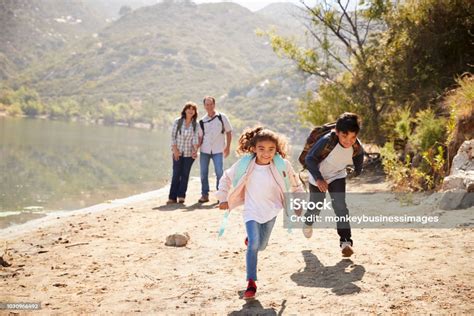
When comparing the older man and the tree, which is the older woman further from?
the tree

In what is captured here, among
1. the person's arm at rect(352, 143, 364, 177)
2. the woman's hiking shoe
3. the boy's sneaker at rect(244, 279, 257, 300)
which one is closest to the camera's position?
the boy's sneaker at rect(244, 279, 257, 300)

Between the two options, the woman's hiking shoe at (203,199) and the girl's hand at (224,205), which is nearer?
the girl's hand at (224,205)

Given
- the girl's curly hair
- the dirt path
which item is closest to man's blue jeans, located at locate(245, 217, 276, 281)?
the dirt path

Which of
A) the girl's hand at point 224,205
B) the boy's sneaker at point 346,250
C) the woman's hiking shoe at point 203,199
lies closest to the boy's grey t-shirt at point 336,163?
the boy's sneaker at point 346,250

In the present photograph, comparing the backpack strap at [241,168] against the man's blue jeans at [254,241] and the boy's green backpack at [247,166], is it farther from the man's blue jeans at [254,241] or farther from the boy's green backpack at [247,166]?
the man's blue jeans at [254,241]

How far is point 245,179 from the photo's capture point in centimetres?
477

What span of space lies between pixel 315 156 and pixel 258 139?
1.13 metres

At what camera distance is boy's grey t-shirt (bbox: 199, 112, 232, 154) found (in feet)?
33.2

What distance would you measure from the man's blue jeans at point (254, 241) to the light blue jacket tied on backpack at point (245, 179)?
1.17 feet

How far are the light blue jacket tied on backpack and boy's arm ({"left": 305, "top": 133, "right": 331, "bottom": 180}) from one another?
0.67 m

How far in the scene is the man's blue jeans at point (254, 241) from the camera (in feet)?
14.6

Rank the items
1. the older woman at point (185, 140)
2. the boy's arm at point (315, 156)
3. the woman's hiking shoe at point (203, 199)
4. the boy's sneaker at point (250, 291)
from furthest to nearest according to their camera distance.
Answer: the woman's hiking shoe at point (203, 199)
the older woman at point (185, 140)
the boy's arm at point (315, 156)
the boy's sneaker at point (250, 291)

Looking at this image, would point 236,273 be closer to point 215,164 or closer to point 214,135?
point 215,164

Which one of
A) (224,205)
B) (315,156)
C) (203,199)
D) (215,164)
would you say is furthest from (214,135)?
(224,205)
